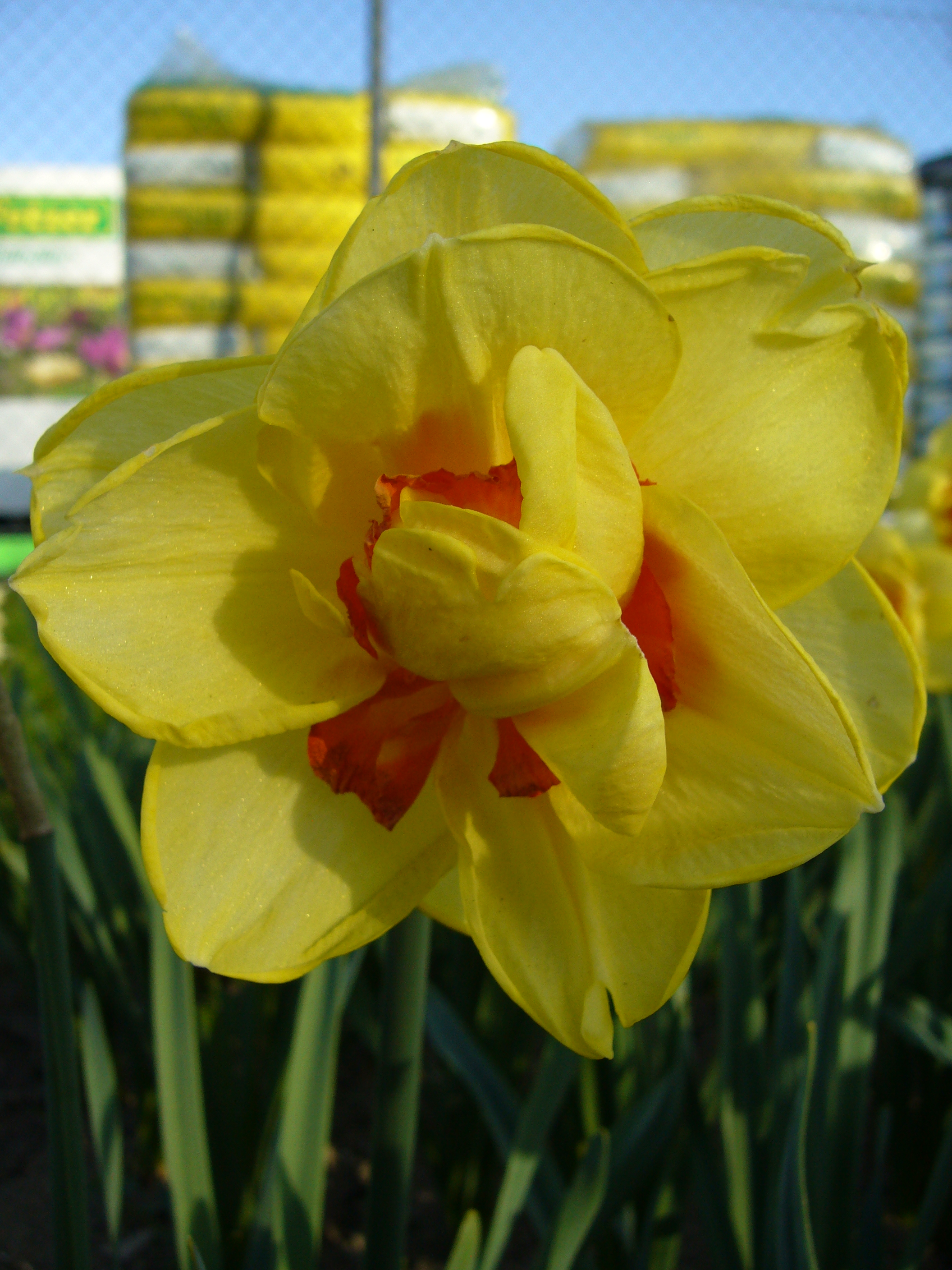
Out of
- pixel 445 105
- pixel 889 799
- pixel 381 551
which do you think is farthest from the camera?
pixel 445 105

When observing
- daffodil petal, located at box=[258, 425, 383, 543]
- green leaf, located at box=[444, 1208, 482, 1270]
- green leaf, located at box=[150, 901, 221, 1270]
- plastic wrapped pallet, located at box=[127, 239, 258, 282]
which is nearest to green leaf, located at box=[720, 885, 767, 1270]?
green leaf, located at box=[444, 1208, 482, 1270]

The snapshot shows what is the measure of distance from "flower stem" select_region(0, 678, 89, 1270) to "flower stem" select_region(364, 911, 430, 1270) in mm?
185

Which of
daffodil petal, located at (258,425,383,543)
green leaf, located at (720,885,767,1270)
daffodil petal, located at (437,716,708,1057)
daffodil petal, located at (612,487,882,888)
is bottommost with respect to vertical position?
green leaf, located at (720,885,767,1270)

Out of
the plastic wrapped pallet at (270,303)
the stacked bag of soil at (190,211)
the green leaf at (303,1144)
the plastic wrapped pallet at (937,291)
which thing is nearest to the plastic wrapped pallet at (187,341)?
the stacked bag of soil at (190,211)

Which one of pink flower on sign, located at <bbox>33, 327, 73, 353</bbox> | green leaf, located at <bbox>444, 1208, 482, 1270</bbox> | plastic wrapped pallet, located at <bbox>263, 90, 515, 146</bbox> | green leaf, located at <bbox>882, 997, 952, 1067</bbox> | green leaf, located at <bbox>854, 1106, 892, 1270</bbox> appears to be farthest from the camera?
pink flower on sign, located at <bbox>33, 327, 73, 353</bbox>

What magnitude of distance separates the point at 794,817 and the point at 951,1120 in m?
0.73

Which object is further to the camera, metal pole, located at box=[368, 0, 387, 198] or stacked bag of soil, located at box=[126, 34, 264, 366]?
stacked bag of soil, located at box=[126, 34, 264, 366]

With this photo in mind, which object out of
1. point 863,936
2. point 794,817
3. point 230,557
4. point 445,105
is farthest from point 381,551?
point 445,105

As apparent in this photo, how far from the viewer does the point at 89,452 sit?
49 centimetres

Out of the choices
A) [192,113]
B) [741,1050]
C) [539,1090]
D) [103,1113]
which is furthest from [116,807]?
[192,113]

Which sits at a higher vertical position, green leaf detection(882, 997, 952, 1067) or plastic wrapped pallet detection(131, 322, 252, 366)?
green leaf detection(882, 997, 952, 1067)

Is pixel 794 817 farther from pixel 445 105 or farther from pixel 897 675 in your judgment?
pixel 445 105

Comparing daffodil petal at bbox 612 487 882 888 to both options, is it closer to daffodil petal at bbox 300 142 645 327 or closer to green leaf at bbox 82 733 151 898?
daffodil petal at bbox 300 142 645 327

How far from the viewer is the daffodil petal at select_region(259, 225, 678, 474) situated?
0.43 m
